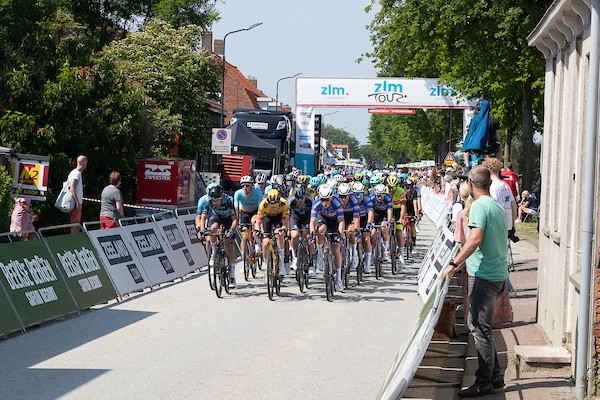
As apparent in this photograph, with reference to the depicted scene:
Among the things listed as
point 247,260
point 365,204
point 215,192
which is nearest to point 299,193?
point 215,192

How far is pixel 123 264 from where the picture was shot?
15.6 metres

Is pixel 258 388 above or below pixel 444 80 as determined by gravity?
below

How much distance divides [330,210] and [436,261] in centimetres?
308

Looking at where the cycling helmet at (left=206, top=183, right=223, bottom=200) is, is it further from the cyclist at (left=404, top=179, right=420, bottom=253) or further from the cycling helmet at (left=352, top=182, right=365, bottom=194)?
the cyclist at (left=404, top=179, right=420, bottom=253)

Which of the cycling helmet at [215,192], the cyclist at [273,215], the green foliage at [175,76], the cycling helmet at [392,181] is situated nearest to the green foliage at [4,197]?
the cycling helmet at [215,192]

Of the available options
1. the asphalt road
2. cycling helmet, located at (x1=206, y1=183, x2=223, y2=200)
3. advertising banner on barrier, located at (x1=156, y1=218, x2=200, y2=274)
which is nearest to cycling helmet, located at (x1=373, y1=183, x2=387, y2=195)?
the asphalt road

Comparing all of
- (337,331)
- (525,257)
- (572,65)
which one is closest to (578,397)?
(572,65)

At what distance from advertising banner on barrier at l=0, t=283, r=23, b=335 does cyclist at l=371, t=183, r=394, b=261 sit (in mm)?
8731

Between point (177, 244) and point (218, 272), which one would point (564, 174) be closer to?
point (218, 272)

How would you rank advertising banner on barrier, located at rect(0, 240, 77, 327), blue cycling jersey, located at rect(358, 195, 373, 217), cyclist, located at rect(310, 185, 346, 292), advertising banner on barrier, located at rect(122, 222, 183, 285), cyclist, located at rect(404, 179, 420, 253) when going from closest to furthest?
advertising banner on barrier, located at rect(0, 240, 77, 327) < cyclist, located at rect(310, 185, 346, 292) < advertising banner on barrier, located at rect(122, 222, 183, 285) < blue cycling jersey, located at rect(358, 195, 373, 217) < cyclist, located at rect(404, 179, 420, 253)

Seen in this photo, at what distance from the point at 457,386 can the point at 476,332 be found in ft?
3.31

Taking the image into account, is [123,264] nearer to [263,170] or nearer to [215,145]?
[215,145]

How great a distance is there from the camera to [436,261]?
1334 cm

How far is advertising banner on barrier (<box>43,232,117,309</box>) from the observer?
44.2 ft
